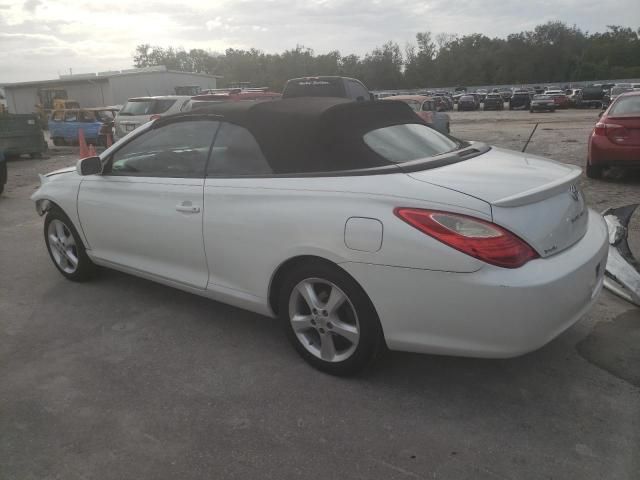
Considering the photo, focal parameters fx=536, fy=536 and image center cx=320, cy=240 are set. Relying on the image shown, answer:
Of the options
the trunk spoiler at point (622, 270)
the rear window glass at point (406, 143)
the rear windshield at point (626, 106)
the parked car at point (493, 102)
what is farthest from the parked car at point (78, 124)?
the parked car at point (493, 102)

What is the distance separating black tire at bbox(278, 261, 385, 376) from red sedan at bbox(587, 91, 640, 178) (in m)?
6.84

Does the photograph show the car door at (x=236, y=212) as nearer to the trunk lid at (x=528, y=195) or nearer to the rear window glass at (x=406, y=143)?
the rear window glass at (x=406, y=143)

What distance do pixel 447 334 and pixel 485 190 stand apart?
2.33 feet

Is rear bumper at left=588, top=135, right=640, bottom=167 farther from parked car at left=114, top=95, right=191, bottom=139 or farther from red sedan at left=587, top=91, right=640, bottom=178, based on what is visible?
parked car at left=114, top=95, right=191, bottom=139

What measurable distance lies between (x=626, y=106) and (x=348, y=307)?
24.9 feet

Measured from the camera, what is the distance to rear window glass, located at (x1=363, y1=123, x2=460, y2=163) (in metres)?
3.03

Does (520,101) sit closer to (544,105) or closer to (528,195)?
(544,105)

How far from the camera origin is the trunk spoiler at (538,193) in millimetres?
2495

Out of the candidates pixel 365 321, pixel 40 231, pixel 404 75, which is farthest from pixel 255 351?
pixel 404 75

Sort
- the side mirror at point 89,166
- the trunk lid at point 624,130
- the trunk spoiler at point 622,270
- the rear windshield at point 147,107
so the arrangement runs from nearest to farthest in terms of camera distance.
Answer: the trunk spoiler at point 622,270
the side mirror at point 89,166
the trunk lid at point 624,130
the rear windshield at point 147,107

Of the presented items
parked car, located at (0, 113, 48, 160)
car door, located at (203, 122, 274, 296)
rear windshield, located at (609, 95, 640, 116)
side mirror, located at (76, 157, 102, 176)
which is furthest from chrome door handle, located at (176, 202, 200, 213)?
parked car, located at (0, 113, 48, 160)

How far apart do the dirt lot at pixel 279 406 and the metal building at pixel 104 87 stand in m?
43.5

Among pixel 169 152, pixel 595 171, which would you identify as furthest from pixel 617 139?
pixel 169 152

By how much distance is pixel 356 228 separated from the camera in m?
2.66
